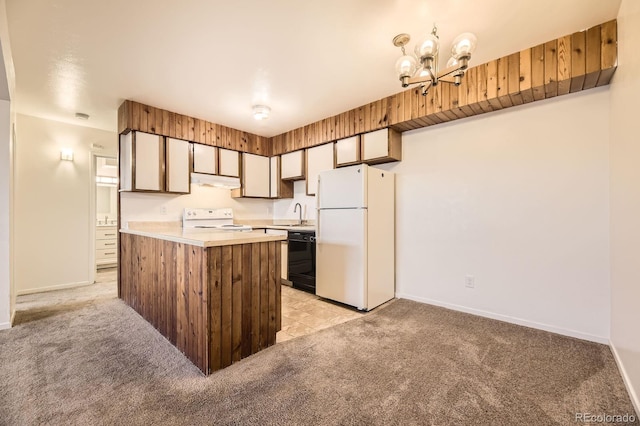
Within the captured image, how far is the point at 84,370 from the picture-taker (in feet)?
5.90

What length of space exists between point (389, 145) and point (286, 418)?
2743 millimetres

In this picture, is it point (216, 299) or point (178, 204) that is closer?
point (216, 299)

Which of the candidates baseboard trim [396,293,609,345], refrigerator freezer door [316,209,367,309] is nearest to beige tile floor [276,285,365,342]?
refrigerator freezer door [316,209,367,309]

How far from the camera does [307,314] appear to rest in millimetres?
2830

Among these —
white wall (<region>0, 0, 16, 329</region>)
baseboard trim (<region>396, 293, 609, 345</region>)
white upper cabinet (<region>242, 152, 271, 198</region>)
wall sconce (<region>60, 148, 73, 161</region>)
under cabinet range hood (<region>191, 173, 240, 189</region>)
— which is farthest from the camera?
white upper cabinet (<region>242, 152, 271, 198</region>)

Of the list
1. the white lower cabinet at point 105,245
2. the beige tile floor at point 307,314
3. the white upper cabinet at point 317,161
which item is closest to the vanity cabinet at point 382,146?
the white upper cabinet at point 317,161

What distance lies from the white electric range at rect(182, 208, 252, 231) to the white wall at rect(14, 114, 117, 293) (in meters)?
1.51

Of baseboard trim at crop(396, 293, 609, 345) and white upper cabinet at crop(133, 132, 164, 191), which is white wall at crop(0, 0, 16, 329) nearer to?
white upper cabinet at crop(133, 132, 164, 191)

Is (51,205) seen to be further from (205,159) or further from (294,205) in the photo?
(294,205)

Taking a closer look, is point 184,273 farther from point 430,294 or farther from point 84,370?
point 430,294

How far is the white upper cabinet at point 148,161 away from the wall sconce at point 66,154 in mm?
1502

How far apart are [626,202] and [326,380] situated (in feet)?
7.15

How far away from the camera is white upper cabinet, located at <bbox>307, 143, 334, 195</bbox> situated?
12.5ft

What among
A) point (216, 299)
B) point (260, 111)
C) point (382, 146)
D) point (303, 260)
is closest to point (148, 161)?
point (260, 111)
